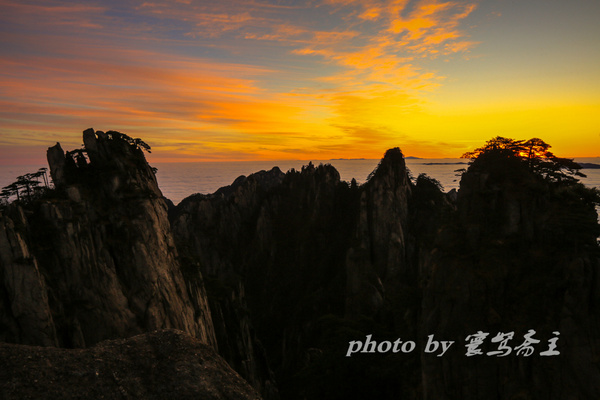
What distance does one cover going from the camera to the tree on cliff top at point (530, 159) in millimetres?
26553

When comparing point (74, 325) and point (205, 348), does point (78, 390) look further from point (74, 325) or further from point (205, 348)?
point (74, 325)

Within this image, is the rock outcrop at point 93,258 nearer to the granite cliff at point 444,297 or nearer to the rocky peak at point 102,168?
the rocky peak at point 102,168

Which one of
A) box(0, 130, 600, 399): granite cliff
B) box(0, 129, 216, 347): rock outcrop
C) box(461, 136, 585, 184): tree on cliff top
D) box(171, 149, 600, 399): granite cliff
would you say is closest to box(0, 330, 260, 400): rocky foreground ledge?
box(0, 130, 600, 399): granite cliff

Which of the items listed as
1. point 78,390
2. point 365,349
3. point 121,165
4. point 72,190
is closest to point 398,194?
point 365,349

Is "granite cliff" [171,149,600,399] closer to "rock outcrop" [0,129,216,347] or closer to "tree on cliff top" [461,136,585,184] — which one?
"tree on cliff top" [461,136,585,184]

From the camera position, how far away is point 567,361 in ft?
69.2

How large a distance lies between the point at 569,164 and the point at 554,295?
1095cm

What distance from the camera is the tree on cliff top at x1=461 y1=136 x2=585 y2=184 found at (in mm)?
26553

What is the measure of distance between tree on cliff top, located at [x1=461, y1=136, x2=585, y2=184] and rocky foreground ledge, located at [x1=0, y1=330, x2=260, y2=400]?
27.5m

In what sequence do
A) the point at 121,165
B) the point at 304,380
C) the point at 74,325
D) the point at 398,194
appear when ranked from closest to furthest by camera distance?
1. the point at 74,325
2. the point at 121,165
3. the point at 304,380
4. the point at 398,194

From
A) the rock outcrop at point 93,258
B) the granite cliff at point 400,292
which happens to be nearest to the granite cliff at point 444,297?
the granite cliff at point 400,292

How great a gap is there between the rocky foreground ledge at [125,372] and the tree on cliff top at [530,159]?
90.1 ft

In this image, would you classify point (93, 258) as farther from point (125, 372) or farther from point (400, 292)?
point (400, 292)

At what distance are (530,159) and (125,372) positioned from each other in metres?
32.3
